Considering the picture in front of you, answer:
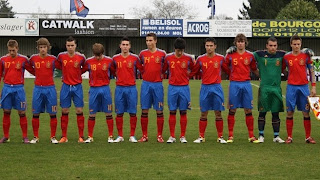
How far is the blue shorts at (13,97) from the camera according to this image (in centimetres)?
1166

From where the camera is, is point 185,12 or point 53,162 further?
point 185,12

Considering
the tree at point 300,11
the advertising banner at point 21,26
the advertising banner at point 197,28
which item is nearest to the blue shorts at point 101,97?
the advertising banner at point 197,28

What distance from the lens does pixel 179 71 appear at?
38.5 ft

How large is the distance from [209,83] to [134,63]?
1402 millimetres

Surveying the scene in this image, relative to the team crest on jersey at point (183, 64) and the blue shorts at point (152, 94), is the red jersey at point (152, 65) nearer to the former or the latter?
the blue shorts at point (152, 94)

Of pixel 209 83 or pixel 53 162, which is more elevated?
pixel 209 83

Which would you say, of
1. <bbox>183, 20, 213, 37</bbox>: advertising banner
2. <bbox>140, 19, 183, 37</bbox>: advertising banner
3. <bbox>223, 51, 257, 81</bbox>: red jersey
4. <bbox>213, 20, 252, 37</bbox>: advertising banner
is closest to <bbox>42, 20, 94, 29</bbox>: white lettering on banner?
<bbox>140, 19, 183, 37</bbox>: advertising banner

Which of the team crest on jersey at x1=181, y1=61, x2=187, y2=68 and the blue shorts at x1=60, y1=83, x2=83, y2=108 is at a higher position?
the team crest on jersey at x1=181, y1=61, x2=187, y2=68

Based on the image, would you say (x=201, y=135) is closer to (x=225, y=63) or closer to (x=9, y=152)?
(x=225, y=63)

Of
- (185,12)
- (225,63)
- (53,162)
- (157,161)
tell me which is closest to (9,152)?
(53,162)

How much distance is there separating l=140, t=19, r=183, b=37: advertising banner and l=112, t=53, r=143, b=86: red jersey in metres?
33.6

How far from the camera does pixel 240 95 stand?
11734 millimetres

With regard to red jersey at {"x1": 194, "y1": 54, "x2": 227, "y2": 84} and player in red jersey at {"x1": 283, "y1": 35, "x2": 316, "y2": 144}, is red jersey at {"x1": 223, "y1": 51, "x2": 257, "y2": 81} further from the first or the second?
player in red jersey at {"x1": 283, "y1": 35, "x2": 316, "y2": 144}

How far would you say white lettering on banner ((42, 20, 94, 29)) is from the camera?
45406mm
